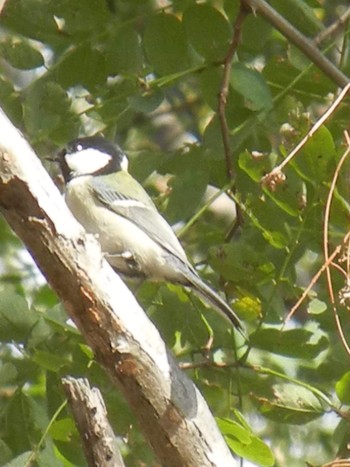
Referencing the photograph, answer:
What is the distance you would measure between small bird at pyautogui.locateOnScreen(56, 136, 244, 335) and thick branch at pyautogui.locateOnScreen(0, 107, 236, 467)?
0.43 meters

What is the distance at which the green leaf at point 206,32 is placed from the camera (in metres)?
1.91

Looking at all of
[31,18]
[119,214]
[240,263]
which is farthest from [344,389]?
[31,18]

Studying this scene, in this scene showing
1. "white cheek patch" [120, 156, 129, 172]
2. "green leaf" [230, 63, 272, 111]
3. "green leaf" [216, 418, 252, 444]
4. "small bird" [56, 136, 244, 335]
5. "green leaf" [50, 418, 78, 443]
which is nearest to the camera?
"green leaf" [216, 418, 252, 444]


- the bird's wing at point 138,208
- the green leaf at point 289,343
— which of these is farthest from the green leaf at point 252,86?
the green leaf at point 289,343

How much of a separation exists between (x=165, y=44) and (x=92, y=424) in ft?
2.63

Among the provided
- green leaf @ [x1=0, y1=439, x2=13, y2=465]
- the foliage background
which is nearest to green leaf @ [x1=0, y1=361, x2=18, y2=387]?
the foliage background

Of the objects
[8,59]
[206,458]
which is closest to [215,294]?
[206,458]

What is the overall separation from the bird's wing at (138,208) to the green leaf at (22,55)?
0.27 m

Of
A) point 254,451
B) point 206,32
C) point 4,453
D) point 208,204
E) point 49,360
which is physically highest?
point 206,32

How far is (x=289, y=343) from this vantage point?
5.79ft

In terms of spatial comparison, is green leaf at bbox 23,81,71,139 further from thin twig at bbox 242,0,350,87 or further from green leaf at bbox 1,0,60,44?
thin twig at bbox 242,0,350,87

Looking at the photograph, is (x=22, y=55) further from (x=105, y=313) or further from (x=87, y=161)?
(x=105, y=313)

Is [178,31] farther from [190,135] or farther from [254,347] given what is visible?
[190,135]

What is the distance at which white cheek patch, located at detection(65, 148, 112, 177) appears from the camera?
208 centimetres
